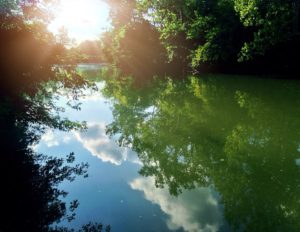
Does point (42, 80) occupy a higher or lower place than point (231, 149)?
higher

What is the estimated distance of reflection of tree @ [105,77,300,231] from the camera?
6.22 m

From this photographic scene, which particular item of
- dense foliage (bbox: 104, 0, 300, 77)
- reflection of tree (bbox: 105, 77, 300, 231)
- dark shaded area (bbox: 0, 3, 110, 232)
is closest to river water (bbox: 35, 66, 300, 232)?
reflection of tree (bbox: 105, 77, 300, 231)

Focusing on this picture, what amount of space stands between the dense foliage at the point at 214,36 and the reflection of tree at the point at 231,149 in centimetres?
1520

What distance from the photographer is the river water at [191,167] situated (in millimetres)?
5949

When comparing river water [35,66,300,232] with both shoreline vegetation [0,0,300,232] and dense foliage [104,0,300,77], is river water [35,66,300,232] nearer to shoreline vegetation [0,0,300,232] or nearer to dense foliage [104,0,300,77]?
shoreline vegetation [0,0,300,232]

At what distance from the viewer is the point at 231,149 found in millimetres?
9562

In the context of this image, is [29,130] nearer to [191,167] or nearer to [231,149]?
[191,167]

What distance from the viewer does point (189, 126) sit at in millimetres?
12812

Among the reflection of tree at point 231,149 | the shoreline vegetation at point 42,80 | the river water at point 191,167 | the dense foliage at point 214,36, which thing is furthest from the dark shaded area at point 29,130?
the dense foliage at point 214,36

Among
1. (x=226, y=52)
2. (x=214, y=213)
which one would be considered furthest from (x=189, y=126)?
(x=226, y=52)

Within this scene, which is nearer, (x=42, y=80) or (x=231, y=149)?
(x=231, y=149)

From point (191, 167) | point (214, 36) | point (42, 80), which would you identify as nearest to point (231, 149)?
point (191, 167)

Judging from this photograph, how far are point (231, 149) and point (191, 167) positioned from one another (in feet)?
5.24

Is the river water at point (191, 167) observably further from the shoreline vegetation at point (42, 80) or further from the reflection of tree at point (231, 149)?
the shoreline vegetation at point (42, 80)
